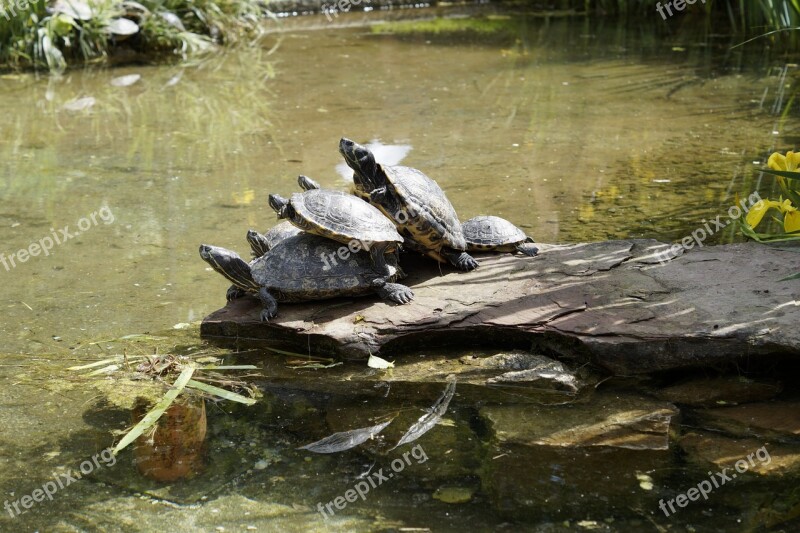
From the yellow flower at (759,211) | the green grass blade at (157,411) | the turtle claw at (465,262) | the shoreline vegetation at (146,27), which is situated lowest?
the green grass blade at (157,411)

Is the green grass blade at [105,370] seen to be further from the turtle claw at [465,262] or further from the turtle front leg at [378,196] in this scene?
the turtle claw at [465,262]

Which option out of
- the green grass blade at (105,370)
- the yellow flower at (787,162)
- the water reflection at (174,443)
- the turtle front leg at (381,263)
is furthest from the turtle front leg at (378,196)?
the yellow flower at (787,162)

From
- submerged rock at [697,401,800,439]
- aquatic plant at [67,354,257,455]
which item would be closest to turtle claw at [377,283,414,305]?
aquatic plant at [67,354,257,455]

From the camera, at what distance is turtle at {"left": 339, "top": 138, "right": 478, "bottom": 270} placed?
14.3 ft

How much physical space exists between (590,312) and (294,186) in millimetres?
3057

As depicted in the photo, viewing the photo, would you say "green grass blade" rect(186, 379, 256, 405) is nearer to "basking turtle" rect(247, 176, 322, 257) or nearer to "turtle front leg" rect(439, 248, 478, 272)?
"basking turtle" rect(247, 176, 322, 257)

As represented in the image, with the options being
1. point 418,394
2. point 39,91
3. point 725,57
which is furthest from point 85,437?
point 725,57

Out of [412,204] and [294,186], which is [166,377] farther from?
[294,186]

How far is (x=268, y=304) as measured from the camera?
4.21m

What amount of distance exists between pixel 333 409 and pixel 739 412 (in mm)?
1615

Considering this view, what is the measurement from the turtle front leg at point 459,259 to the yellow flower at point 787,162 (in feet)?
4.90

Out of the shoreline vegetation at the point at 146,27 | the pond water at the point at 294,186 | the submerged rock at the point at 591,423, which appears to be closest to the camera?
the pond water at the point at 294,186

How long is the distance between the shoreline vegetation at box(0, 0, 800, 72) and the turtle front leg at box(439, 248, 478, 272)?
591cm

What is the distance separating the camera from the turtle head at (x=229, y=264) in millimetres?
4207
